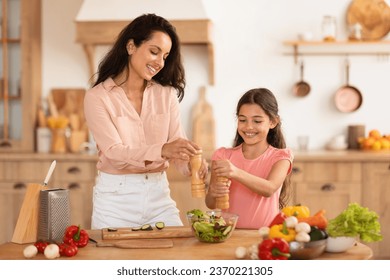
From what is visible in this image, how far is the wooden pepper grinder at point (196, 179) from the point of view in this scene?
2.21m

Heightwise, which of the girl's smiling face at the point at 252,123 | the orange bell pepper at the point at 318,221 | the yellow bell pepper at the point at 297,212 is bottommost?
the orange bell pepper at the point at 318,221

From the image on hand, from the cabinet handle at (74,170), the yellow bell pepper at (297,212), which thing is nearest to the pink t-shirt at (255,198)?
the yellow bell pepper at (297,212)

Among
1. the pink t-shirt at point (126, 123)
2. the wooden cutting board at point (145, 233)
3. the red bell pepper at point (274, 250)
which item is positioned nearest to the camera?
the red bell pepper at point (274, 250)

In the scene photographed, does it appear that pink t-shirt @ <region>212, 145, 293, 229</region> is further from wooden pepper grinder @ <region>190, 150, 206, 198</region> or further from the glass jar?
the glass jar

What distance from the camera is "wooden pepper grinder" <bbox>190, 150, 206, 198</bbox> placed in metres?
2.21

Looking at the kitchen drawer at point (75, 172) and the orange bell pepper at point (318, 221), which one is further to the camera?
the kitchen drawer at point (75, 172)

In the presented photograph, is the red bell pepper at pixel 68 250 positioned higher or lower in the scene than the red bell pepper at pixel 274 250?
lower

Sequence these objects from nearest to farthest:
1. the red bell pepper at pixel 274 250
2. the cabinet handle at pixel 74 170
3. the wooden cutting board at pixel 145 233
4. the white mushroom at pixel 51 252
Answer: the red bell pepper at pixel 274 250
the white mushroom at pixel 51 252
the wooden cutting board at pixel 145 233
the cabinet handle at pixel 74 170

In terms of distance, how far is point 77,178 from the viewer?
14.9 feet

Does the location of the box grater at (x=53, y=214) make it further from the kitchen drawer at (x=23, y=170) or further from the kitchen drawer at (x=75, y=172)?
the kitchen drawer at (x=23, y=170)

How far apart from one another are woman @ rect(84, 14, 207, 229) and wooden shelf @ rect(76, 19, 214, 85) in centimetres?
190

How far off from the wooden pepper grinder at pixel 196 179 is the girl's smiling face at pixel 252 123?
1.36 feet
